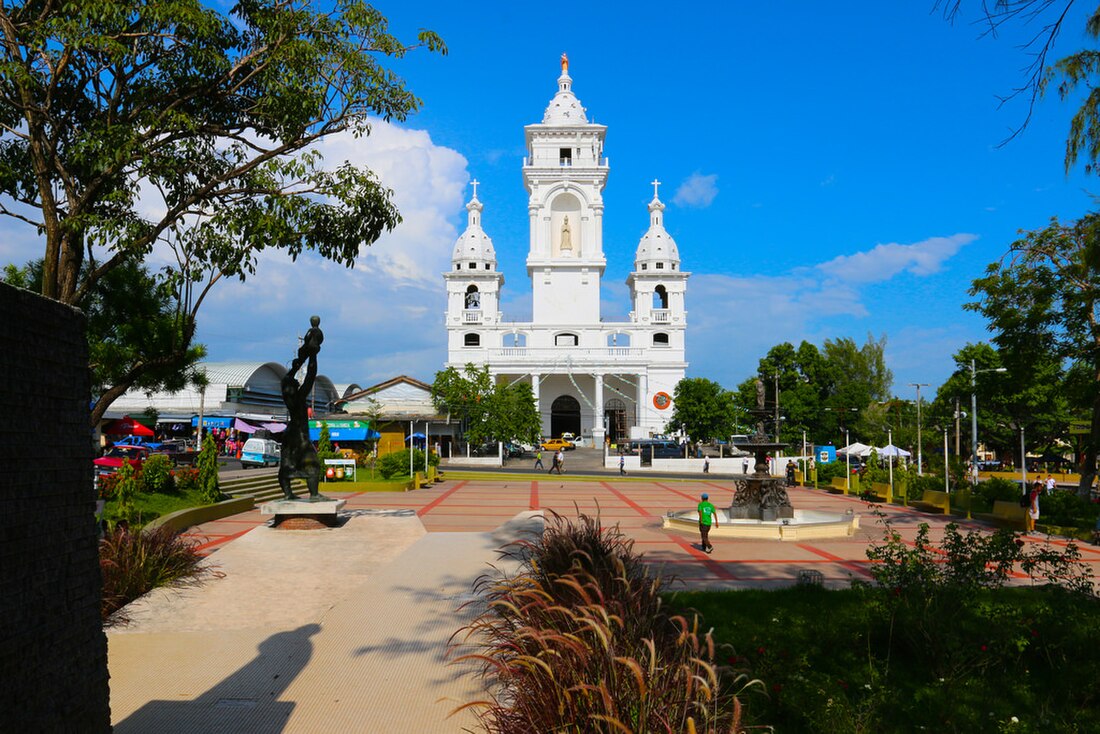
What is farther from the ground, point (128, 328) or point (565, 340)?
point (565, 340)

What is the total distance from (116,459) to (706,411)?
37962mm

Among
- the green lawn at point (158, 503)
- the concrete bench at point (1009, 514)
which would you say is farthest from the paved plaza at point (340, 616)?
the concrete bench at point (1009, 514)

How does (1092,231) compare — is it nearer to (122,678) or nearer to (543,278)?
(122,678)

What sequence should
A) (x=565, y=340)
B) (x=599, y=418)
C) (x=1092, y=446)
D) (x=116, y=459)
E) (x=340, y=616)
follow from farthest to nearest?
(x=565, y=340), (x=599, y=418), (x=116, y=459), (x=1092, y=446), (x=340, y=616)

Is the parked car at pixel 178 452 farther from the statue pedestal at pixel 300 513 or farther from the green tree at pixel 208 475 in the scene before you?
the statue pedestal at pixel 300 513

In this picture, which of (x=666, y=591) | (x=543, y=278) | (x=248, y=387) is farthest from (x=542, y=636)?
(x=543, y=278)

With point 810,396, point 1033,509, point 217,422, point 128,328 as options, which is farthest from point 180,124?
point 810,396

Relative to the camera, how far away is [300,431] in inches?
611

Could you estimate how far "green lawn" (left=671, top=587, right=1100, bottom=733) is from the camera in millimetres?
5551

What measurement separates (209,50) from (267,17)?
0.99m

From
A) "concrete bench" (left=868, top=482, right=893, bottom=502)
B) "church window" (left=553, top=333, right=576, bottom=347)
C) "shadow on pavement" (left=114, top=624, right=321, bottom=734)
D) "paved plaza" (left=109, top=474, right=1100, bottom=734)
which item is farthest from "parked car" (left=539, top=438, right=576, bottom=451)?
"shadow on pavement" (left=114, top=624, right=321, bottom=734)

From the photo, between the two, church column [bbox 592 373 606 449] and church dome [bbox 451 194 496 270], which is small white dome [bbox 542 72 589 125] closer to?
church dome [bbox 451 194 496 270]

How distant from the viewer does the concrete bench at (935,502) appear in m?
22.7

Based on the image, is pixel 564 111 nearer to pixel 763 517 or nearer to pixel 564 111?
pixel 564 111
